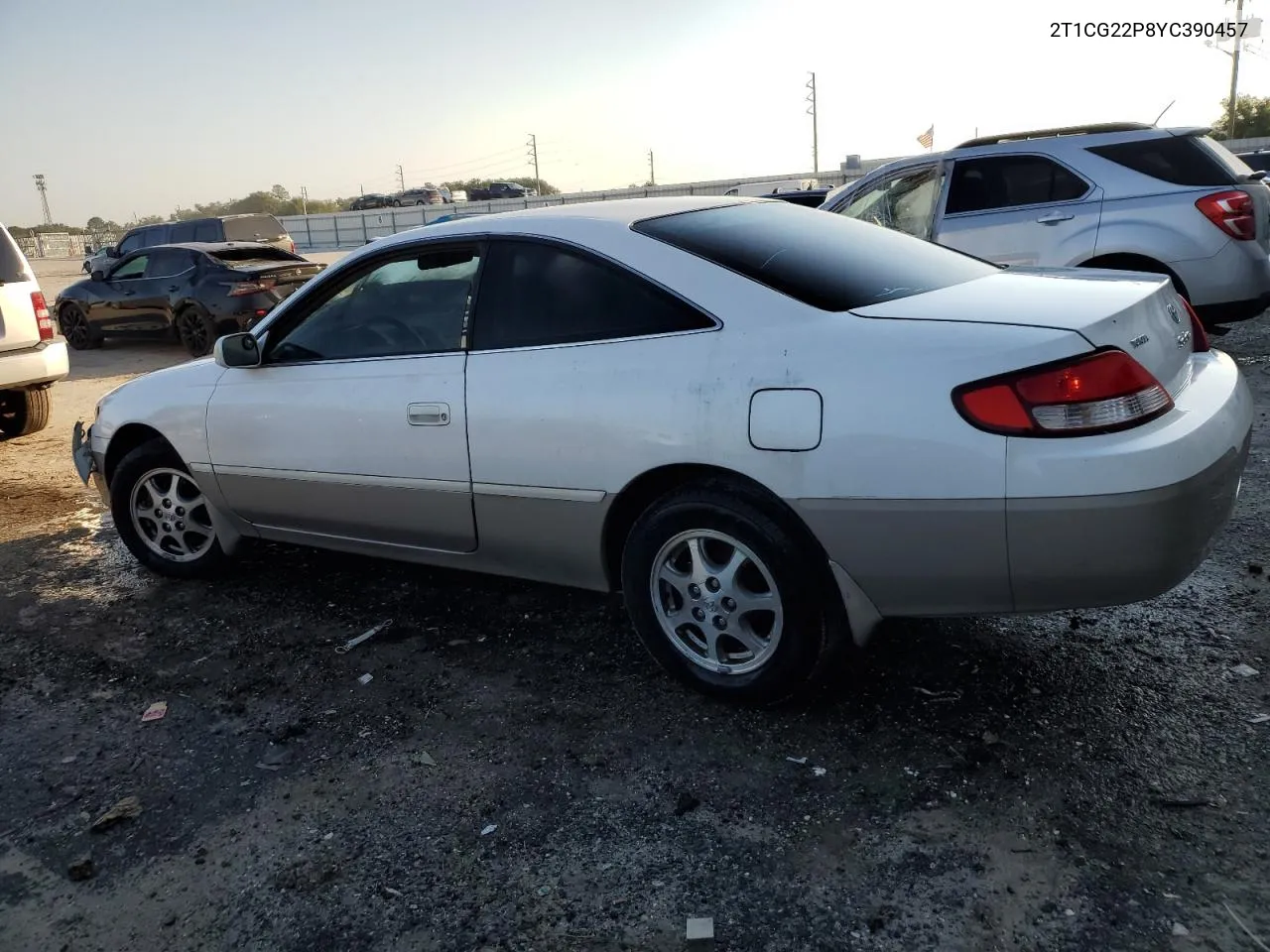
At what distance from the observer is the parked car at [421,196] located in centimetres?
6697

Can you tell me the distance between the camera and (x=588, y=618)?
13.3 ft

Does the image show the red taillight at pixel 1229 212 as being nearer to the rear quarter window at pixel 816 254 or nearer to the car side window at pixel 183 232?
the rear quarter window at pixel 816 254

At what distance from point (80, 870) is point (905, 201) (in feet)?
24.5

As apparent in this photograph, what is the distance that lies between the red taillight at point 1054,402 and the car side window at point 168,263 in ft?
40.0

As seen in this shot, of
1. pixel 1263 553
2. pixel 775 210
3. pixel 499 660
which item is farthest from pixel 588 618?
pixel 1263 553

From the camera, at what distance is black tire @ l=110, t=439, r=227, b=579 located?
4.64 meters

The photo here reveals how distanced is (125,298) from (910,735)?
43.2 ft

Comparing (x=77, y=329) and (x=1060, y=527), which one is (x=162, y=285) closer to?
(x=77, y=329)

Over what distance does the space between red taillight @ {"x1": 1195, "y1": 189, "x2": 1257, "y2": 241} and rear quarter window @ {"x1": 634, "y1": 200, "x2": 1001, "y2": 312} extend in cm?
409

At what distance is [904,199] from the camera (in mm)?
8312

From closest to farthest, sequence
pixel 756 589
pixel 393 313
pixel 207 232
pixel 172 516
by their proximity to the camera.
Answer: pixel 756 589 < pixel 393 313 < pixel 172 516 < pixel 207 232

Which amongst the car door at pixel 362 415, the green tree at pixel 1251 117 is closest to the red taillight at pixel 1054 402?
the car door at pixel 362 415

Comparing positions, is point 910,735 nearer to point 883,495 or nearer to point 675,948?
point 883,495

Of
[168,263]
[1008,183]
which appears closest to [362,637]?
[1008,183]
